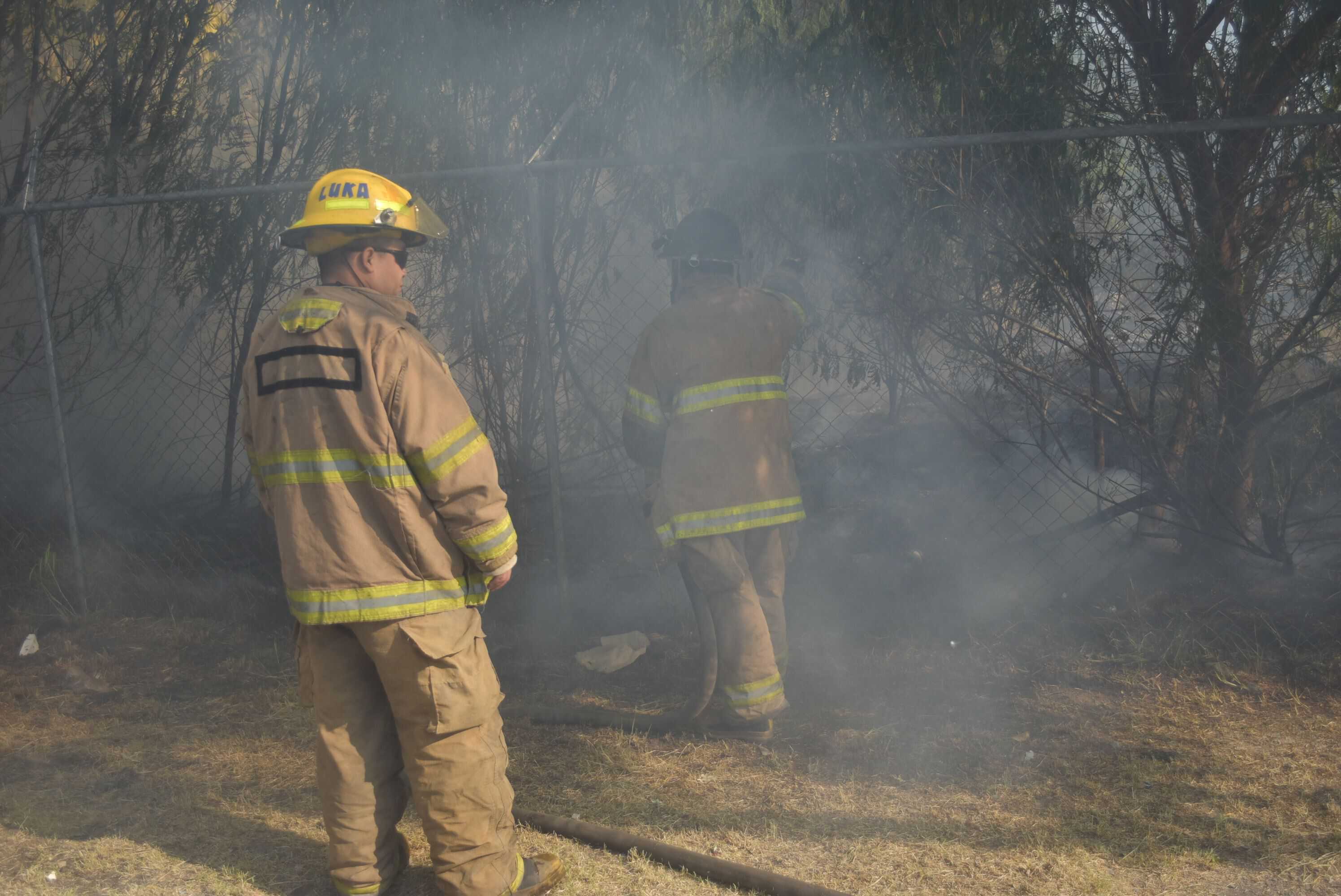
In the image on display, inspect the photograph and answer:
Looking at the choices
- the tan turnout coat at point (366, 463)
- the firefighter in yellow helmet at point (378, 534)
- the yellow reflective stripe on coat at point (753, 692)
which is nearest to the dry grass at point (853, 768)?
the yellow reflective stripe on coat at point (753, 692)

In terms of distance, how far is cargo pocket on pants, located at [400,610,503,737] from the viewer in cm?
250

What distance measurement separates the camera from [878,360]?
4.93 metres

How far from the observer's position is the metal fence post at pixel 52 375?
495 centimetres

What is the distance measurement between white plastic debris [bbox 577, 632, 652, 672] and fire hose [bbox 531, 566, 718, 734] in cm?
47

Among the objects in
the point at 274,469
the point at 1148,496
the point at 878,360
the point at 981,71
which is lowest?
the point at 1148,496

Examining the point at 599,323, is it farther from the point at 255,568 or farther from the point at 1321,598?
the point at 1321,598

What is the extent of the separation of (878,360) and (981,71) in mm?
1416

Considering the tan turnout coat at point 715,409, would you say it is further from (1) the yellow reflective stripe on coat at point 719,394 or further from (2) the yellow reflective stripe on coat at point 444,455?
(2) the yellow reflective stripe on coat at point 444,455

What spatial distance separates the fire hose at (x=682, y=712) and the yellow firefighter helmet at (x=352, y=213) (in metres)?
1.68

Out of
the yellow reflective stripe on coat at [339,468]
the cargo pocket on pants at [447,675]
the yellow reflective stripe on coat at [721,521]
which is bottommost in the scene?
the cargo pocket on pants at [447,675]

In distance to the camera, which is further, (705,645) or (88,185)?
(88,185)

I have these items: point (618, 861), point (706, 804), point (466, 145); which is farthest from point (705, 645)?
point (466, 145)

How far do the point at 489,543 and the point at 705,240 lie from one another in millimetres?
1636

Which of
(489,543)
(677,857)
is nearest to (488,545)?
(489,543)
